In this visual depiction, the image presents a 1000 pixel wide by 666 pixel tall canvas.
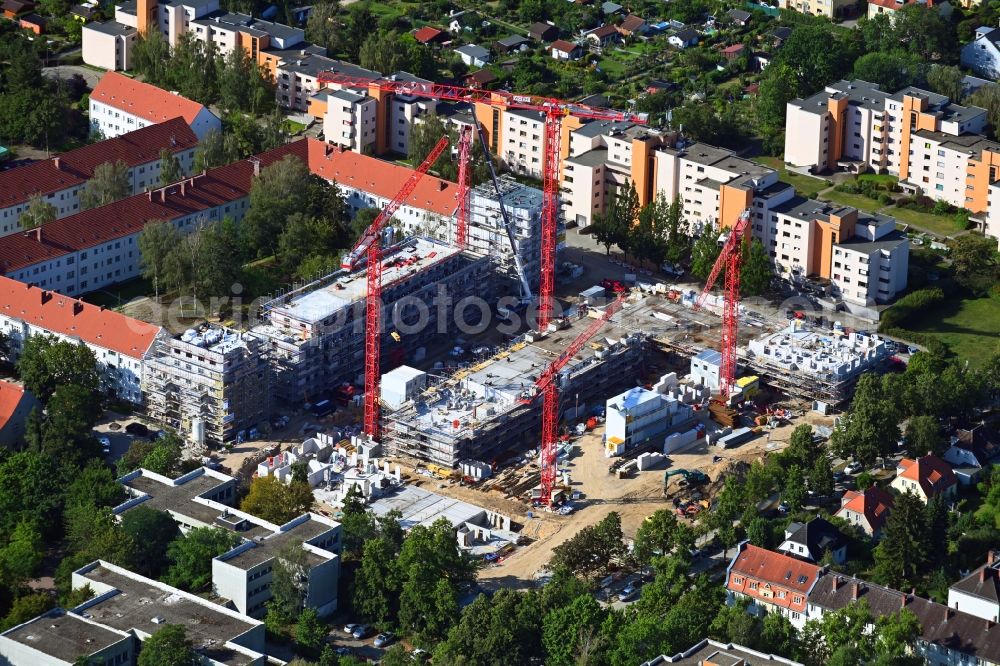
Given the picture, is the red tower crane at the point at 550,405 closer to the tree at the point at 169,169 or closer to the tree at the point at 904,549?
the tree at the point at 904,549

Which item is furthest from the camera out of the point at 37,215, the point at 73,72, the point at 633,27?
the point at 633,27

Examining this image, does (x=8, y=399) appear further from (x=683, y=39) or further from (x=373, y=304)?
(x=683, y=39)

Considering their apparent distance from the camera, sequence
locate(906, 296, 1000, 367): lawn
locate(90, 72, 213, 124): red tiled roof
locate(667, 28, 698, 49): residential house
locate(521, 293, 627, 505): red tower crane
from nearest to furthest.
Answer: locate(521, 293, 627, 505): red tower crane < locate(906, 296, 1000, 367): lawn < locate(90, 72, 213, 124): red tiled roof < locate(667, 28, 698, 49): residential house

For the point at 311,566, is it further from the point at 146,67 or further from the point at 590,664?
the point at 146,67

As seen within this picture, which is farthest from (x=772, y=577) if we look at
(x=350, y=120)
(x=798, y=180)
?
(x=350, y=120)

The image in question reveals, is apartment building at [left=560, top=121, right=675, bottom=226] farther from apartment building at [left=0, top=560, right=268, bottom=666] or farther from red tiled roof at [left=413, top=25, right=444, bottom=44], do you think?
apartment building at [left=0, top=560, right=268, bottom=666]

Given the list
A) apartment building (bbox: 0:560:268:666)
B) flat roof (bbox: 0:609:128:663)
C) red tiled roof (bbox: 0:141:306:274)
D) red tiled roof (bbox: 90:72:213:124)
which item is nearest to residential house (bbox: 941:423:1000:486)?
apartment building (bbox: 0:560:268:666)
